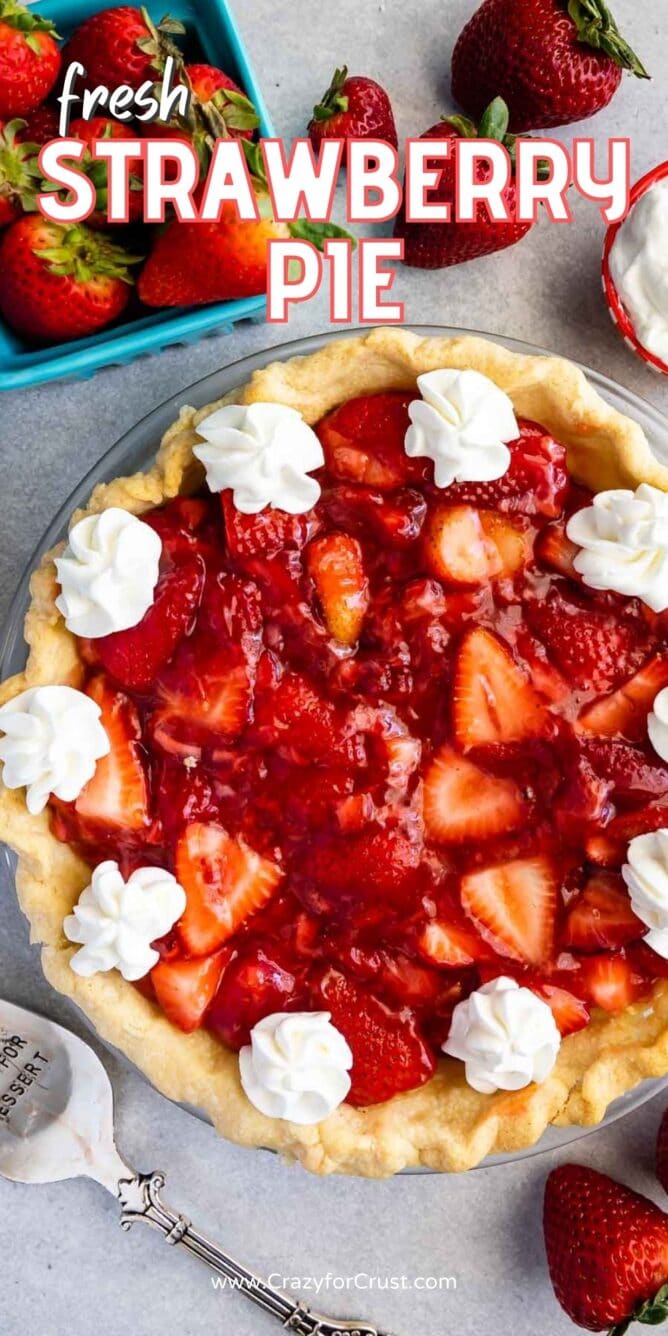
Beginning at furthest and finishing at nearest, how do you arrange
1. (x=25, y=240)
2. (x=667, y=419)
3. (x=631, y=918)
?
1. (x=667, y=419)
2. (x=25, y=240)
3. (x=631, y=918)

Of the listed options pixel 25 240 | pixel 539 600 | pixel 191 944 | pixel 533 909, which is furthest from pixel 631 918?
pixel 25 240

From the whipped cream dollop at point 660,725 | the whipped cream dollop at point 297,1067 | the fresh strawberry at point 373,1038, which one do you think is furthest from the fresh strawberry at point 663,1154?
the whipped cream dollop at point 660,725

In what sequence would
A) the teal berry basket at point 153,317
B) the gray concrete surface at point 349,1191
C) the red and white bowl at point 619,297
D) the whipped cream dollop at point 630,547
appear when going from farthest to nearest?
1. the gray concrete surface at point 349,1191
2. the red and white bowl at point 619,297
3. the teal berry basket at point 153,317
4. the whipped cream dollop at point 630,547

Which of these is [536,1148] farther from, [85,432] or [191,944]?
[85,432]

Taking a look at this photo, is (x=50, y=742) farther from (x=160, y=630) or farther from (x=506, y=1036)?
(x=506, y=1036)

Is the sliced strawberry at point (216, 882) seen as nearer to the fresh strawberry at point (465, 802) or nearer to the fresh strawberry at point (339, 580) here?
the fresh strawberry at point (465, 802)

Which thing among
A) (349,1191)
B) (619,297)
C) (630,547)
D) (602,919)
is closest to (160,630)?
(630,547)
